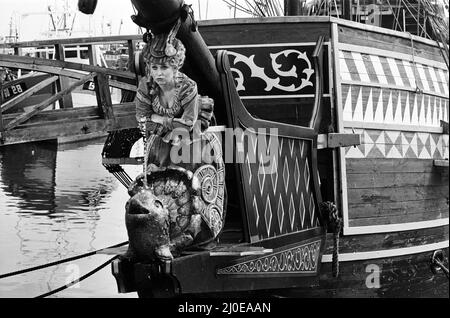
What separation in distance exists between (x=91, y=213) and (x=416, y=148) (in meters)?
5.44

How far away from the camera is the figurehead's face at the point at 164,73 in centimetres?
566

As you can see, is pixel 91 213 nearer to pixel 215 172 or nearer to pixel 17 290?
pixel 17 290

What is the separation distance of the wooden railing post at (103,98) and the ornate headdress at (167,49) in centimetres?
491

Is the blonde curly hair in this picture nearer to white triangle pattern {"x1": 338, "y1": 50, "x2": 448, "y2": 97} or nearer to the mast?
white triangle pattern {"x1": 338, "y1": 50, "x2": 448, "y2": 97}

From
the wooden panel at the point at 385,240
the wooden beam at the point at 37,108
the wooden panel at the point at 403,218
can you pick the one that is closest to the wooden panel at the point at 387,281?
the wooden panel at the point at 385,240

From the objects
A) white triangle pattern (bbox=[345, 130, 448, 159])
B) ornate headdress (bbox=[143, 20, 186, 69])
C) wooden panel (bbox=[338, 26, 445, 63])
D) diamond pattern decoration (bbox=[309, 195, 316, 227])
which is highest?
wooden panel (bbox=[338, 26, 445, 63])

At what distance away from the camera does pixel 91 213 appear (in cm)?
1230

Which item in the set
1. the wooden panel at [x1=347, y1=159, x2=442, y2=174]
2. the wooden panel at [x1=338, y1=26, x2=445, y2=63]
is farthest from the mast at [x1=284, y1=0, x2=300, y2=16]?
the wooden panel at [x1=347, y1=159, x2=442, y2=174]

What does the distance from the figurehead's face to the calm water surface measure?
3.49 meters

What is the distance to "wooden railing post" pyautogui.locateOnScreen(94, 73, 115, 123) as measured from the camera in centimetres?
1055

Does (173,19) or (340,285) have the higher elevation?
(173,19)

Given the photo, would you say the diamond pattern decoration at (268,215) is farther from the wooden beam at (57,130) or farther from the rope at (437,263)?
the wooden beam at (57,130)
